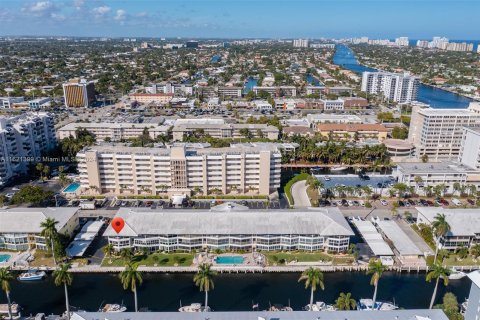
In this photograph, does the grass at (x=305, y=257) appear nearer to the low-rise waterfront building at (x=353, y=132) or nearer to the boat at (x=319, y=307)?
the boat at (x=319, y=307)

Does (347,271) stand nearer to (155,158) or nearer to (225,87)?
(155,158)

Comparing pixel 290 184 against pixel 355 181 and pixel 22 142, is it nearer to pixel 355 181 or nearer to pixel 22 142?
pixel 355 181

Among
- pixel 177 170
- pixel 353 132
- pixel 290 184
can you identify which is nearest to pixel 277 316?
pixel 177 170

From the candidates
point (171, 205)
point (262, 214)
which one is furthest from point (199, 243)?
point (171, 205)

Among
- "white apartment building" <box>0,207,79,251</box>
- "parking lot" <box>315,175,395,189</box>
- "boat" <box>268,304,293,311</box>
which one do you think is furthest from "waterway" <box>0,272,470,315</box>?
"parking lot" <box>315,175,395,189</box>

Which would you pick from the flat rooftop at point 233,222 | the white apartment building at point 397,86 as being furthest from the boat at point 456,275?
the white apartment building at point 397,86
